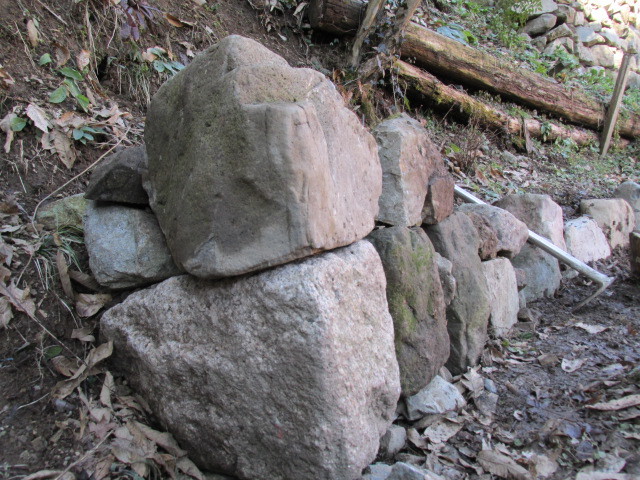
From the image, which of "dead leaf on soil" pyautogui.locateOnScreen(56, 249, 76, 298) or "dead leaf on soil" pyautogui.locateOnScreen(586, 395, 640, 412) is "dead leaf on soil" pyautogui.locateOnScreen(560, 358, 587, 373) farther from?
"dead leaf on soil" pyautogui.locateOnScreen(56, 249, 76, 298)

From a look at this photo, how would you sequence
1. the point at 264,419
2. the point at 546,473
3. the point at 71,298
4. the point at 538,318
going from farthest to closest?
1. the point at 538,318
2. the point at 71,298
3. the point at 546,473
4. the point at 264,419

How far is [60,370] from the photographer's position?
198cm

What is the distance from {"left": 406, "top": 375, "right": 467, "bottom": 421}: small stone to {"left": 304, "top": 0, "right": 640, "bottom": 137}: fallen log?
3.84 metres

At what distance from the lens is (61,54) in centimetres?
311

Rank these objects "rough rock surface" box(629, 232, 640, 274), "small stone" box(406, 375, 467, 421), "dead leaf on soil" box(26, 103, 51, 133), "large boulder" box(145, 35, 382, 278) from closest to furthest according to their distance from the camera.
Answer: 1. "large boulder" box(145, 35, 382, 278)
2. "small stone" box(406, 375, 467, 421)
3. "dead leaf on soil" box(26, 103, 51, 133)
4. "rough rock surface" box(629, 232, 640, 274)

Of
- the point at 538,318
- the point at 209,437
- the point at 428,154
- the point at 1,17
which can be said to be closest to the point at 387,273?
the point at 428,154

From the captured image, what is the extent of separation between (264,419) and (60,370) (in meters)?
0.86

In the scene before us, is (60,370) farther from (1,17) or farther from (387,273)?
(1,17)

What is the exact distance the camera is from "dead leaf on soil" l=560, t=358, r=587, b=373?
2783mm

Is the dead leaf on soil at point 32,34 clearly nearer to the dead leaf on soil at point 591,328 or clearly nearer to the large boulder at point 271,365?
the large boulder at point 271,365

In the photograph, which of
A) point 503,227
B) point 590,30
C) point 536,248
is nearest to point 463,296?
point 503,227

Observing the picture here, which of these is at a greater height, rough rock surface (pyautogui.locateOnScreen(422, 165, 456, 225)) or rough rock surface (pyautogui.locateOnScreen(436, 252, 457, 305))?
rough rock surface (pyautogui.locateOnScreen(422, 165, 456, 225))

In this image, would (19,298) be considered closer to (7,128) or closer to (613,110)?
(7,128)

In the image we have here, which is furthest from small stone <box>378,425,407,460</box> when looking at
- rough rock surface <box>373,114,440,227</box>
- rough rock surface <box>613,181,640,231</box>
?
rough rock surface <box>613,181,640,231</box>
